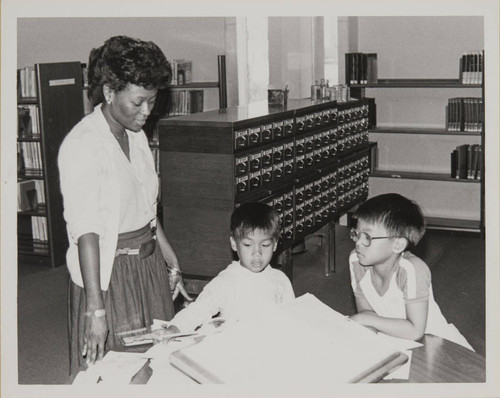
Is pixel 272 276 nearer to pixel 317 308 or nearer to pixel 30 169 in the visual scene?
pixel 317 308

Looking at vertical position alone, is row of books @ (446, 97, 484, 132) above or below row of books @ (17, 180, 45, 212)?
above

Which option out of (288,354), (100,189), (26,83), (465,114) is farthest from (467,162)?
(288,354)

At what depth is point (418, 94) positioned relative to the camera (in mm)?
6598

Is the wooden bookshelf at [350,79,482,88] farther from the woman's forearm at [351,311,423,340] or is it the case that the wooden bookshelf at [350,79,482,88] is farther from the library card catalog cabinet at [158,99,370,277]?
the woman's forearm at [351,311,423,340]

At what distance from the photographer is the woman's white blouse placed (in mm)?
1949

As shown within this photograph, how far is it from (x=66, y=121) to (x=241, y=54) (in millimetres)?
1909

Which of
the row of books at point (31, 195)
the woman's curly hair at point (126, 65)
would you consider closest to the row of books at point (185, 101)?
the row of books at point (31, 195)

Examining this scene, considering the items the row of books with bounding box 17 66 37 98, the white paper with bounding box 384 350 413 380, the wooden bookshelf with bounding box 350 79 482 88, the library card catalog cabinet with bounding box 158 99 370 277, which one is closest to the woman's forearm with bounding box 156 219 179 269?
the white paper with bounding box 384 350 413 380

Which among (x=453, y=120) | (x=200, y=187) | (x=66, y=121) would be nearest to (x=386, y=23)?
(x=453, y=120)

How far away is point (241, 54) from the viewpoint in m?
6.69

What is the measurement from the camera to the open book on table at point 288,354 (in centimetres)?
150

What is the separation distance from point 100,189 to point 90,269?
0.75 ft

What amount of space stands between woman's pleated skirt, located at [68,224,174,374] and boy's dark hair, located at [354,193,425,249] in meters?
0.66

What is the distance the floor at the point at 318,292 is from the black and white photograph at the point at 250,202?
0.07 ft
